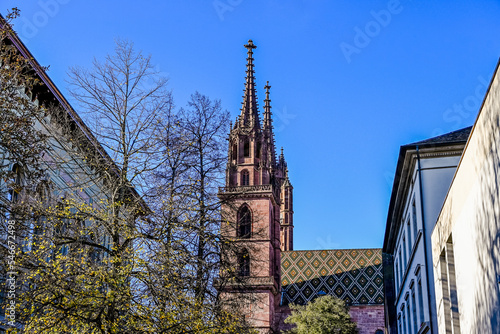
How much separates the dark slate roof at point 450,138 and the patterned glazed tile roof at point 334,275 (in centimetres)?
4754

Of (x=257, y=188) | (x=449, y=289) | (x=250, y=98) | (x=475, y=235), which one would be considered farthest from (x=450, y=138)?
(x=250, y=98)

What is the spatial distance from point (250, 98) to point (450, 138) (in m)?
48.8

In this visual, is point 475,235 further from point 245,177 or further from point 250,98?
point 250,98

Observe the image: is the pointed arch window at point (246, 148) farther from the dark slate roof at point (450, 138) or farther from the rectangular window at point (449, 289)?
the rectangular window at point (449, 289)

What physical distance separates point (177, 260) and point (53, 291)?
2815mm

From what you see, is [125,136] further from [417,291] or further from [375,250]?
[375,250]

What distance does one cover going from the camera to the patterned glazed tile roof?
6756 cm

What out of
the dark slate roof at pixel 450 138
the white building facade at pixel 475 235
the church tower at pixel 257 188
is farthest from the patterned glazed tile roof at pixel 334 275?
the white building facade at pixel 475 235

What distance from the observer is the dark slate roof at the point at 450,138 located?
1934 cm

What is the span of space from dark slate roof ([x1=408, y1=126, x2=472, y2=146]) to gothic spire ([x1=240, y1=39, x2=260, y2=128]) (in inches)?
1819

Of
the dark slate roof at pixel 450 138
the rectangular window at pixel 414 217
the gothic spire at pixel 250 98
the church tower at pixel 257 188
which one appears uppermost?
the gothic spire at pixel 250 98

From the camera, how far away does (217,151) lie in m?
20.7

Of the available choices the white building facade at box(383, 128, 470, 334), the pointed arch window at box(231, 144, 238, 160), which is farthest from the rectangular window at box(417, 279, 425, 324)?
the pointed arch window at box(231, 144, 238, 160)

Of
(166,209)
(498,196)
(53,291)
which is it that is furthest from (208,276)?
(498,196)
